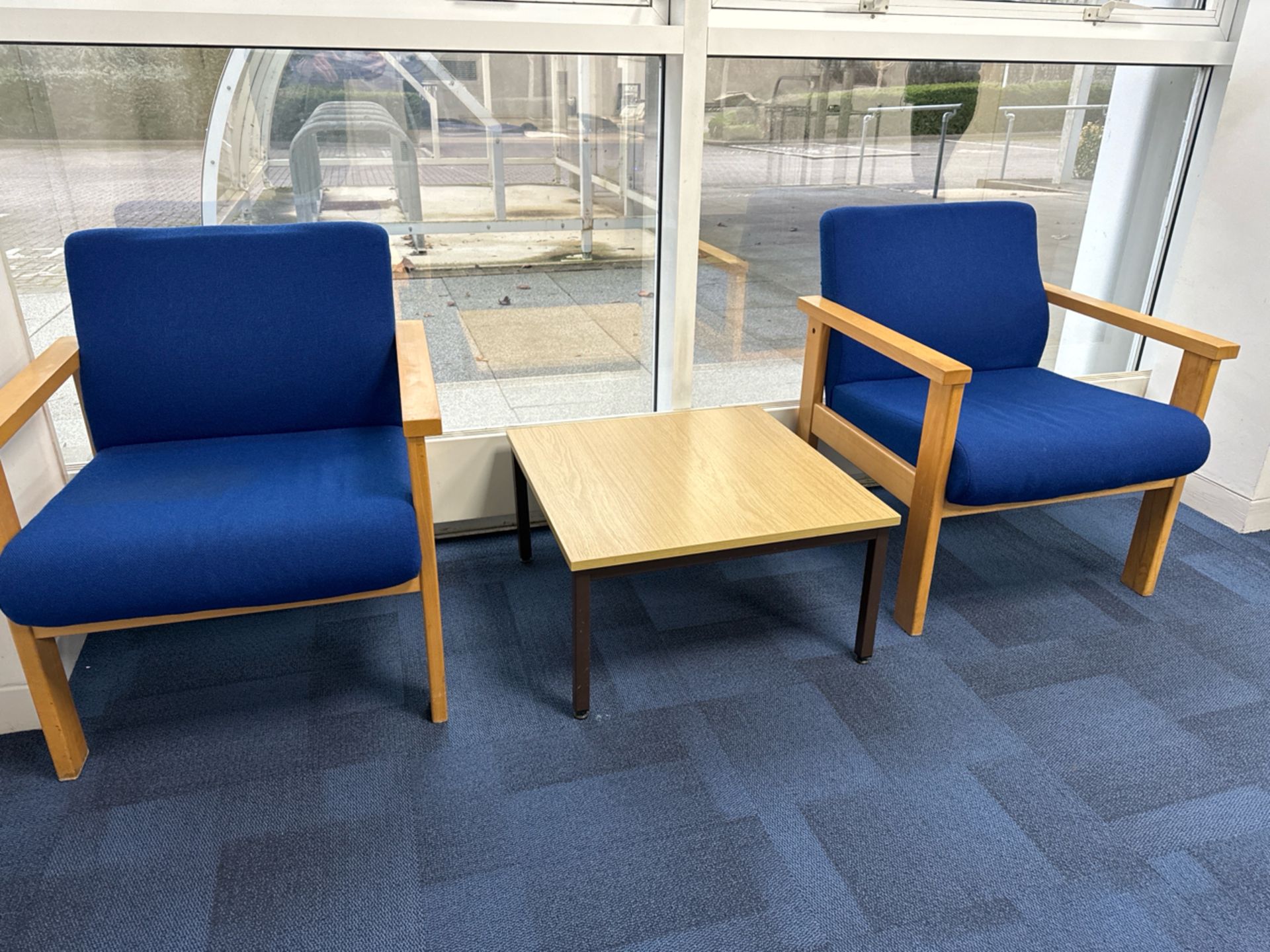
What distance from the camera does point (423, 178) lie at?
6.91 ft

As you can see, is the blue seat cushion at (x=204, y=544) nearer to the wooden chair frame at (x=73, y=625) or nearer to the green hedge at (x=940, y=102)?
the wooden chair frame at (x=73, y=625)

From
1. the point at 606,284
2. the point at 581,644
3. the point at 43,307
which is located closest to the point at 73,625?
the point at 581,644

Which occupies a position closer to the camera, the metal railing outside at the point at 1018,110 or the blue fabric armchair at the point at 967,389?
the blue fabric armchair at the point at 967,389

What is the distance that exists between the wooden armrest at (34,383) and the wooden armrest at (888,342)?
5.16 ft

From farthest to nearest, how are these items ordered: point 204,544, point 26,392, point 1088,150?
point 1088,150 → point 26,392 → point 204,544

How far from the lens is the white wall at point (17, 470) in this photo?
1551mm

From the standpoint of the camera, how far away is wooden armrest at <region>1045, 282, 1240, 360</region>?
1885 millimetres

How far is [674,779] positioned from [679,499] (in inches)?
A: 20.6

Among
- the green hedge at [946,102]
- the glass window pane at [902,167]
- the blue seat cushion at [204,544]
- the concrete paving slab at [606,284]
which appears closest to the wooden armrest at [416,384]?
the blue seat cushion at [204,544]

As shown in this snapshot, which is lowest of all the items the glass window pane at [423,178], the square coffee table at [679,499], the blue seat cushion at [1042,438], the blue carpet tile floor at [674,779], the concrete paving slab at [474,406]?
the blue carpet tile floor at [674,779]

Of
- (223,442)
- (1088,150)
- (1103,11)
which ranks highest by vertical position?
(1103,11)

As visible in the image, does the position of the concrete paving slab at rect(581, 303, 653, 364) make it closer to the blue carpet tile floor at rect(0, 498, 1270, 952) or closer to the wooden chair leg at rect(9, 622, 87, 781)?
the blue carpet tile floor at rect(0, 498, 1270, 952)

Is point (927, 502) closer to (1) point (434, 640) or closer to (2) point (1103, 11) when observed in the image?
(1) point (434, 640)

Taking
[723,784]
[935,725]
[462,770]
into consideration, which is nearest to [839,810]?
[723,784]
